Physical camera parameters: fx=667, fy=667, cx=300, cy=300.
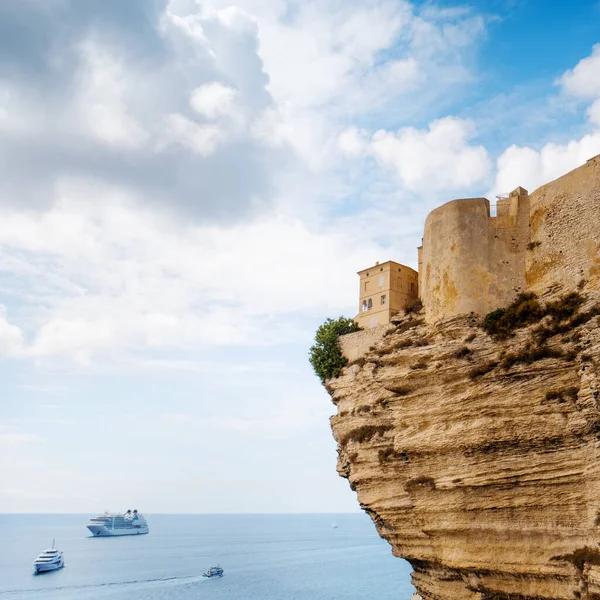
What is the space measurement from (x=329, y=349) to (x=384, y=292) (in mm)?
4412

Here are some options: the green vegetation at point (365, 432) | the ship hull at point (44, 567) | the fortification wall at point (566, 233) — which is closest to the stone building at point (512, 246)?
the fortification wall at point (566, 233)

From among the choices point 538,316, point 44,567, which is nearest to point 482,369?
point 538,316

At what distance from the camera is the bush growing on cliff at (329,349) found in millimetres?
36594

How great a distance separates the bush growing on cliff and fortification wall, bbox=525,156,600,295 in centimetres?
1146

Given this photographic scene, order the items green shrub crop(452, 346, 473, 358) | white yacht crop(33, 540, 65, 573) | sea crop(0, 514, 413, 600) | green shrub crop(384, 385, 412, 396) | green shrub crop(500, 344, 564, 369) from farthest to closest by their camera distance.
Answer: white yacht crop(33, 540, 65, 573)
sea crop(0, 514, 413, 600)
green shrub crop(384, 385, 412, 396)
green shrub crop(452, 346, 473, 358)
green shrub crop(500, 344, 564, 369)

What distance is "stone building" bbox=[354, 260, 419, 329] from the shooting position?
121ft

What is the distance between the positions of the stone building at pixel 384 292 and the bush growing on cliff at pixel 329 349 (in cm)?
88

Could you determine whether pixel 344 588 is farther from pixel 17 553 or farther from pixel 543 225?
pixel 17 553

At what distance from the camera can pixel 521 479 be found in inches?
958

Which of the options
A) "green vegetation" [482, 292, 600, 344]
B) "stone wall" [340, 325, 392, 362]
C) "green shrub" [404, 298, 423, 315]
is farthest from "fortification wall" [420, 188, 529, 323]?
"stone wall" [340, 325, 392, 362]

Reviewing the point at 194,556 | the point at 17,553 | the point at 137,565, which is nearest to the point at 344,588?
the point at 137,565

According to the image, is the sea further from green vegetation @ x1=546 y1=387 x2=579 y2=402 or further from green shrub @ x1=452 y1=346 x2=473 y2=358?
green vegetation @ x1=546 y1=387 x2=579 y2=402

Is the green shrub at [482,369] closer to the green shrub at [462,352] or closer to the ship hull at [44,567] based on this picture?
the green shrub at [462,352]

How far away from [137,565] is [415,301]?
91.8 meters
